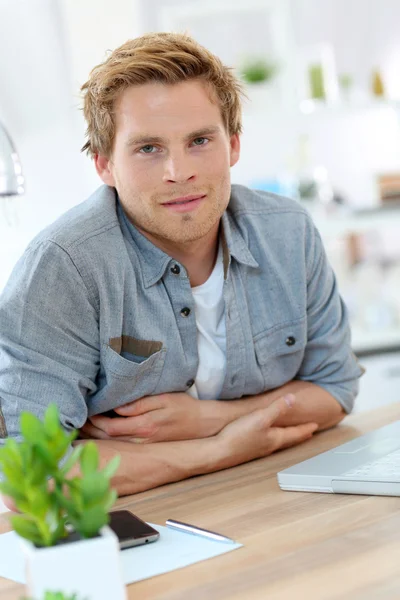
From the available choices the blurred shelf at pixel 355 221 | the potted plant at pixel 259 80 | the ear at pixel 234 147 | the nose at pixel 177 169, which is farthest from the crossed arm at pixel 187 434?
the potted plant at pixel 259 80

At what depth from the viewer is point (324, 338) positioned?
1.79 m

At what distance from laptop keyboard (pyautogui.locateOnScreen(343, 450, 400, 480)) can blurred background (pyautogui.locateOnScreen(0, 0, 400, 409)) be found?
2195 millimetres

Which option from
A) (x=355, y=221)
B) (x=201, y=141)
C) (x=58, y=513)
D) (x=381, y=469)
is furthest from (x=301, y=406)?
(x=355, y=221)

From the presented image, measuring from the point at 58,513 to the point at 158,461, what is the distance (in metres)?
0.65

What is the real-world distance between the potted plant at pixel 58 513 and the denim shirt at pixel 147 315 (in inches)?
25.7

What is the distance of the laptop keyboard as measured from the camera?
124 centimetres

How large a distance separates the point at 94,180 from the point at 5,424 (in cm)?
207

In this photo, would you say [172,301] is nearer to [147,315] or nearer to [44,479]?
[147,315]

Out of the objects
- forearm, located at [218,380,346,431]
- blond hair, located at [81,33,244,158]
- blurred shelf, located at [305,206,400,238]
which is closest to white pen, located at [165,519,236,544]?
forearm, located at [218,380,346,431]

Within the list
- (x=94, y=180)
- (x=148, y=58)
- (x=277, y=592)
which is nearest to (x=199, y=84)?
(x=148, y=58)

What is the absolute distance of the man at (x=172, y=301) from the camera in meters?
1.49

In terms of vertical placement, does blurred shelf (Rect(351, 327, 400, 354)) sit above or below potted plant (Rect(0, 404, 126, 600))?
below

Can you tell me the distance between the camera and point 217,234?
1.79 m

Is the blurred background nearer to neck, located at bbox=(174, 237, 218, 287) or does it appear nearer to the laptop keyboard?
neck, located at bbox=(174, 237, 218, 287)
